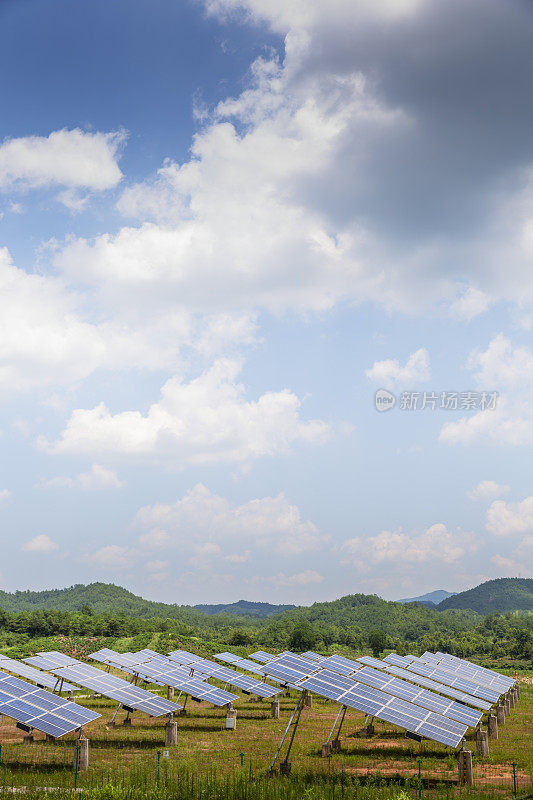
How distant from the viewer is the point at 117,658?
4403cm

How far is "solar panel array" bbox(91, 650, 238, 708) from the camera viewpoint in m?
34.7

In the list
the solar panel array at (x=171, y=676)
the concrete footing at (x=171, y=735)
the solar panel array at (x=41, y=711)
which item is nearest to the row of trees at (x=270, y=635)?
the solar panel array at (x=171, y=676)

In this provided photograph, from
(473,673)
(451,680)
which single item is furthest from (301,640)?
(451,680)

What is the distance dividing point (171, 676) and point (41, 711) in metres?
13.8

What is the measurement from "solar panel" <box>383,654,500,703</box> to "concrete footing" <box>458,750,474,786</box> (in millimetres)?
14920

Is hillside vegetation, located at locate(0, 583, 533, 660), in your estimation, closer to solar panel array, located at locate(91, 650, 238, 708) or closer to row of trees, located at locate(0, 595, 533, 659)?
row of trees, located at locate(0, 595, 533, 659)

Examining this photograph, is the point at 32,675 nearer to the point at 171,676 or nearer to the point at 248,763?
the point at 171,676

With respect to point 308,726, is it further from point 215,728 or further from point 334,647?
point 334,647

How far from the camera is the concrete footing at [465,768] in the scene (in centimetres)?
2142

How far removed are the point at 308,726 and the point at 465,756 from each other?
50.1 ft

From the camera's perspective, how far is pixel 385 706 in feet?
84.5

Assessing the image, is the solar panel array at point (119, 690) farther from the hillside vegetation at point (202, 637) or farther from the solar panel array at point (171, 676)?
the hillside vegetation at point (202, 637)

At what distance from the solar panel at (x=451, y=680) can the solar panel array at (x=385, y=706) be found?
10604 mm

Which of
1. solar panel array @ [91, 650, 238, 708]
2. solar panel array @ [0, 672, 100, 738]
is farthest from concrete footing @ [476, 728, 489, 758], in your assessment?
solar panel array @ [0, 672, 100, 738]
